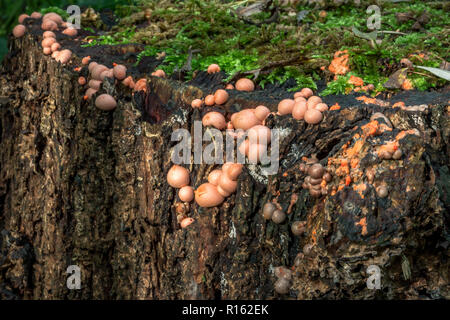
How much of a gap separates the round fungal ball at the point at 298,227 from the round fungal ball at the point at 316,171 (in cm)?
28

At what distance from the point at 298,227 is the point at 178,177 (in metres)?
0.86

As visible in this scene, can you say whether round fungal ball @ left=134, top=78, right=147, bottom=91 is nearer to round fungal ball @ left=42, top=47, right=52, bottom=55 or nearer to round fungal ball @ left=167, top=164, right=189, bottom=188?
round fungal ball @ left=167, top=164, right=189, bottom=188

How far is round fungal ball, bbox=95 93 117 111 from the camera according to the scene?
3.36 m

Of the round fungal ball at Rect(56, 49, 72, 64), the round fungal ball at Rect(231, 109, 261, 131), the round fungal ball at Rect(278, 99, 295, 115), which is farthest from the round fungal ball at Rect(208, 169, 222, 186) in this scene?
the round fungal ball at Rect(56, 49, 72, 64)

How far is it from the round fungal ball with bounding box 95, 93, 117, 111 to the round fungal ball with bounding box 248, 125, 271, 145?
123 cm

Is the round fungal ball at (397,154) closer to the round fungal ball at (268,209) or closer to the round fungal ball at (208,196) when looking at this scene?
the round fungal ball at (268,209)

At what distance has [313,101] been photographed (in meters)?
2.66

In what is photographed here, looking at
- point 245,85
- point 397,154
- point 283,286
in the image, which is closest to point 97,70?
point 245,85

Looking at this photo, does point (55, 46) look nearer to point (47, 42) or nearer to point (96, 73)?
point (47, 42)

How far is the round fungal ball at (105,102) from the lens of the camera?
3.36 metres

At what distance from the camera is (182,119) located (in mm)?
3021

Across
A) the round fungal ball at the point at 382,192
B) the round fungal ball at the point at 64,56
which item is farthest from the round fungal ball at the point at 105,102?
the round fungal ball at the point at 382,192

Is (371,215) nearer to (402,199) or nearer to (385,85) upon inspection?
(402,199)

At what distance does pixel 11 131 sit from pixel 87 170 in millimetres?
1505
